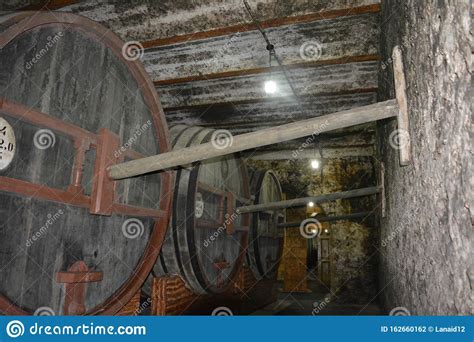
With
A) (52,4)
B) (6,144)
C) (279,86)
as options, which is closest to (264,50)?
(279,86)

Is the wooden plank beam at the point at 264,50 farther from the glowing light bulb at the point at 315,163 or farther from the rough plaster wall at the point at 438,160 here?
the glowing light bulb at the point at 315,163

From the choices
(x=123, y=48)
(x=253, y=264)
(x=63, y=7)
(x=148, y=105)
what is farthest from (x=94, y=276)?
(x=253, y=264)

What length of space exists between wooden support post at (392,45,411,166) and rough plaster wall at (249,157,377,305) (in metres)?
5.56

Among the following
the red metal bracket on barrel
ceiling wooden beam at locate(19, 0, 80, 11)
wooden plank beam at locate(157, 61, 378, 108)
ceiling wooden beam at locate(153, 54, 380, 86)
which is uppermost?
ceiling wooden beam at locate(19, 0, 80, 11)

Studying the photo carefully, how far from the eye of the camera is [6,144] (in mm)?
1547

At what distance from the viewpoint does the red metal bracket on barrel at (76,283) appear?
1.82m

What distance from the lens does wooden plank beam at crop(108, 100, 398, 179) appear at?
170 centimetres

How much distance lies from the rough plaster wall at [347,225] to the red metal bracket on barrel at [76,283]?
6.17 m

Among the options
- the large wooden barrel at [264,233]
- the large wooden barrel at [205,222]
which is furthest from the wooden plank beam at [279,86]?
the large wooden barrel at [264,233]

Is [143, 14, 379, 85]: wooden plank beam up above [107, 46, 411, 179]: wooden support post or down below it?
above

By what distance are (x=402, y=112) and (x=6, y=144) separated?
195cm

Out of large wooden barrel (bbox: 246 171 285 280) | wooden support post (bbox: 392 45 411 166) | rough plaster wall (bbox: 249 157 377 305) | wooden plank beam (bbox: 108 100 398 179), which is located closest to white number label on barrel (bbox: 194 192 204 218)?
wooden plank beam (bbox: 108 100 398 179)

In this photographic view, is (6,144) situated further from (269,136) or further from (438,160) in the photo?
(438,160)

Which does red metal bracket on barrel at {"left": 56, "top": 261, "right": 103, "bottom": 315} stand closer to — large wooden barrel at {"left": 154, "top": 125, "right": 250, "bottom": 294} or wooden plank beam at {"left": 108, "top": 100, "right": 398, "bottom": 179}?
wooden plank beam at {"left": 108, "top": 100, "right": 398, "bottom": 179}
